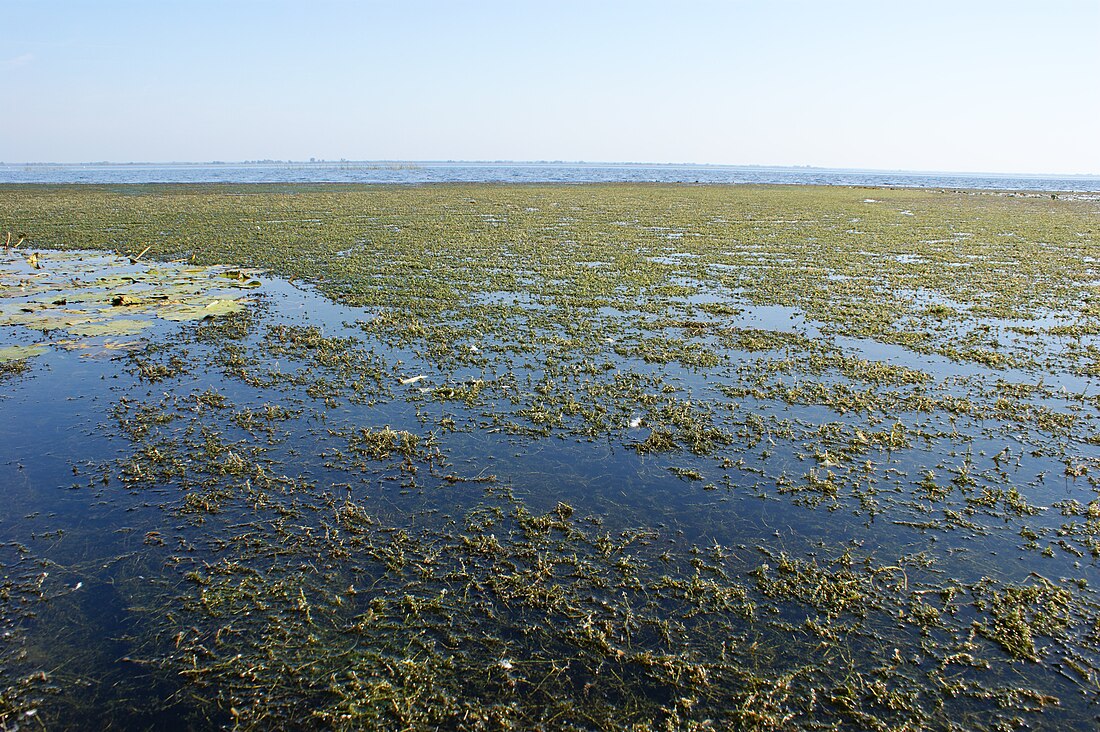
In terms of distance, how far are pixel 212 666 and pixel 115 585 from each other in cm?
169

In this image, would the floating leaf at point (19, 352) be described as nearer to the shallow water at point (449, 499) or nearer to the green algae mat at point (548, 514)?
the green algae mat at point (548, 514)

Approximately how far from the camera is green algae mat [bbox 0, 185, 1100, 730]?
496 centimetres

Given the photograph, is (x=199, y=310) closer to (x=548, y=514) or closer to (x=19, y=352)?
(x=19, y=352)

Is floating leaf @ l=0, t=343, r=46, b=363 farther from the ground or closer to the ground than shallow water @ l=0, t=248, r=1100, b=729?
farther from the ground

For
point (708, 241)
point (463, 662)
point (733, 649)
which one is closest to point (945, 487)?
point (733, 649)

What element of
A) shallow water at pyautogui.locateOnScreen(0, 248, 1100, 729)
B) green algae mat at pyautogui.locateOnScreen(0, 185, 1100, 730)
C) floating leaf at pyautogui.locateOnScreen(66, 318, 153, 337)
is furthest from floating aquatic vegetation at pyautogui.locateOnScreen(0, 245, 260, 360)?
shallow water at pyautogui.locateOnScreen(0, 248, 1100, 729)

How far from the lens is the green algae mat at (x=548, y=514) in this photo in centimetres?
496

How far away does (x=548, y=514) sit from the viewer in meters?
7.21

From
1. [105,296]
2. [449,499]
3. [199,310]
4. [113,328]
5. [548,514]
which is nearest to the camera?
[548,514]

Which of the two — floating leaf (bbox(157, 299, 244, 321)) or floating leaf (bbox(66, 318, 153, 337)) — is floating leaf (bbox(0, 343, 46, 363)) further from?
floating leaf (bbox(157, 299, 244, 321))

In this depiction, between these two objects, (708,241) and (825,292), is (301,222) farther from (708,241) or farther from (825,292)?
(825,292)

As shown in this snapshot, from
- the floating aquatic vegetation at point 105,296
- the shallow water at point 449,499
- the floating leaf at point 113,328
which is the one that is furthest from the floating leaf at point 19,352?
the shallow water at point 449,499


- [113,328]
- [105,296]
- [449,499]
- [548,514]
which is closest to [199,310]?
[113,328]

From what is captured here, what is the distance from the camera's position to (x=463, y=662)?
518 cm
